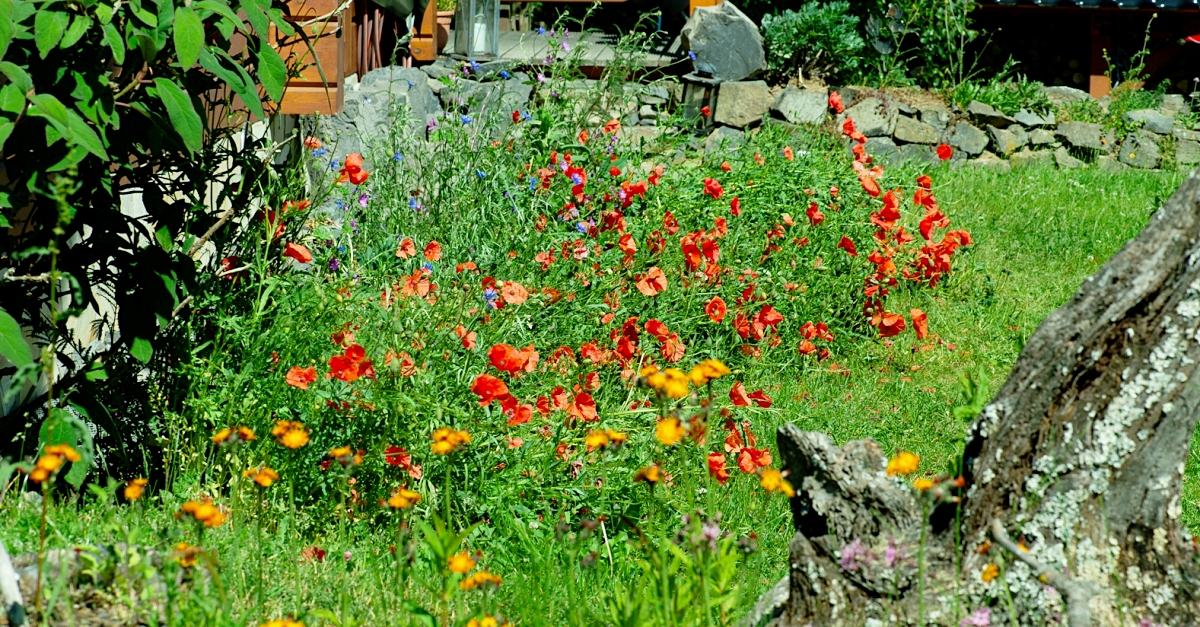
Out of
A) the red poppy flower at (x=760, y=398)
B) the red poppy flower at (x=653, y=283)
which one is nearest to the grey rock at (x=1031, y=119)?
the red poppy flower at (x=653, y=283)

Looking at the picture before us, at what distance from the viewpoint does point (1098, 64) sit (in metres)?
9.68

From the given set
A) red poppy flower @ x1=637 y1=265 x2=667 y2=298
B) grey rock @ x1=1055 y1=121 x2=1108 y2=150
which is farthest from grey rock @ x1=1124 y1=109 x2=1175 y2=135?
red poppy flower @ x1=637 y1=265 x2=667 y2=298

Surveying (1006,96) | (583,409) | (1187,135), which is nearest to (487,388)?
(583,409)

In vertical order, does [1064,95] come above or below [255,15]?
below

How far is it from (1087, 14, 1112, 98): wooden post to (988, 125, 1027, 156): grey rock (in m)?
1.55

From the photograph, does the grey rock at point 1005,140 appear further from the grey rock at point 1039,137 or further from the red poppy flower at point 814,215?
the red poppy flower at point 814,215

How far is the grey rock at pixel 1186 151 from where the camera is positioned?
8.34 m

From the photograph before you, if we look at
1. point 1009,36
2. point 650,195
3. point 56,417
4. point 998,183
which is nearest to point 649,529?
point 56,417

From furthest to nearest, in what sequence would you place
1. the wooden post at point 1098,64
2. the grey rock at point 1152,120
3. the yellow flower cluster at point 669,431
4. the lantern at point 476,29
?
the wooden post at point 1098,64 < the lantern at point 476,29 < the grey rock at point 1152,120 < the yellow flower cluster at point 669,431

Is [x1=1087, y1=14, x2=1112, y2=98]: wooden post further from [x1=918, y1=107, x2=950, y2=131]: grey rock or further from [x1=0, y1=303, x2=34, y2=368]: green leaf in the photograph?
[x1=0, y1=303, x2=34, y2=368]: green leaf

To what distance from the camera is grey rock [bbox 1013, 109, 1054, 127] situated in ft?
27.7

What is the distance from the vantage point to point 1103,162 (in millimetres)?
8289

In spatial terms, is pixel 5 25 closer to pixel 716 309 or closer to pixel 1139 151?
pixel 716 309

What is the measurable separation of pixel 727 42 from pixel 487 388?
20.2 ft
